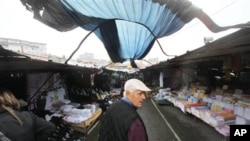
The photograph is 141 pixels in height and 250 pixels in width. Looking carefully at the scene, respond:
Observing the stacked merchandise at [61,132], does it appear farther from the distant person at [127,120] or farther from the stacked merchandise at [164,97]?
the stacked merchandise at [164,97]

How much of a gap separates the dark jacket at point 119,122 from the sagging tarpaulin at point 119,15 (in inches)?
45.9

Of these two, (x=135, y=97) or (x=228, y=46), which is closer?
(x=135, y=97)

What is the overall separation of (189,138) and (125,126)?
5.58 metres

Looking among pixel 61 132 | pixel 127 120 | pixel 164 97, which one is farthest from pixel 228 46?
pixel 164 97

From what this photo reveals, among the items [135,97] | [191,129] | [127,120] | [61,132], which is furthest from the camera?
[191,129]

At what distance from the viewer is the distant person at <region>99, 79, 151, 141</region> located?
89.0 inches

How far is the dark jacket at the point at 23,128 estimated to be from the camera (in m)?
2.74

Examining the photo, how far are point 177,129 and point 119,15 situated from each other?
5971 mm

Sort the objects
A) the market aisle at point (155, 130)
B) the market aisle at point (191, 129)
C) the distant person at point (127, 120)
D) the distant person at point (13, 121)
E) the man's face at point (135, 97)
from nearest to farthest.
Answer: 1. the distant person at point (127, 120)
2. the man's face at point (135, 97)
3. the distant person at point (13, 121)
4. the market aisle at point (191, 129)
5. the market aisle at point (155, 130)

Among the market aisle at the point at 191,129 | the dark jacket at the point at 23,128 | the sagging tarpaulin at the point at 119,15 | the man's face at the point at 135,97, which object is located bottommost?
the market aisle at the point at 191,129

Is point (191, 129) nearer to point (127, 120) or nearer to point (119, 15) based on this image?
point (119, 15)

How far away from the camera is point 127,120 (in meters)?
2.31

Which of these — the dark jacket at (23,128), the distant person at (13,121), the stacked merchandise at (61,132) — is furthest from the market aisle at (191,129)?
the distant person at (13,121)

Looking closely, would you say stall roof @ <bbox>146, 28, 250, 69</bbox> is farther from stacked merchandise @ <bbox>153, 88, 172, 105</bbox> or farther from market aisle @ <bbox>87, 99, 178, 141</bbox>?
stacked merchandise @ <bbox>153, 88, 172, 105</bbox>
